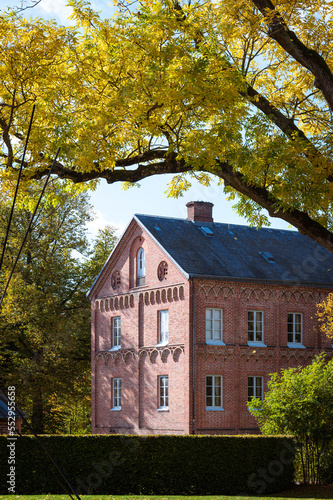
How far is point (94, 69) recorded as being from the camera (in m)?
11.6

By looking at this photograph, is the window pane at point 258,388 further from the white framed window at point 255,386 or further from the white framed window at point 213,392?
the white framed window at point 213,392

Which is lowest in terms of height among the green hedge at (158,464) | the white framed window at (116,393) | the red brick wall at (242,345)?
the green hedge at (158,464)

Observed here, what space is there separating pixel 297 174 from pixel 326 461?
45.2 ft

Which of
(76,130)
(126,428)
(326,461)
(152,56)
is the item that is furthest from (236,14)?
(126,428)

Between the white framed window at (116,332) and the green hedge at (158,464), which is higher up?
the white framed window at (116,332)

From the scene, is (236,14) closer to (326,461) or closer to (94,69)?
(94,69)

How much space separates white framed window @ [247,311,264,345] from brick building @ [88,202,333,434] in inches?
1.9

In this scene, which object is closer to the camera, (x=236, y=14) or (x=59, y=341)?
(x=236, y=14)

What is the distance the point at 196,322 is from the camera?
3147 centimetres

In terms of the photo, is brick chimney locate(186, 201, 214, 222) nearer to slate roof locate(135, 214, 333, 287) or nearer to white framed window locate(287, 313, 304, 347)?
slate roof locate(135, 214, 333, 287)

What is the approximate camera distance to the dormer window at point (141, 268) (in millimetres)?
35062

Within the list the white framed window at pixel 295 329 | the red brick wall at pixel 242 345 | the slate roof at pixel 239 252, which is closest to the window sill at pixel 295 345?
the white framed window at pixel 295 329

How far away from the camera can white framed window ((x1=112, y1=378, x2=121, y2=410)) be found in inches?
1401

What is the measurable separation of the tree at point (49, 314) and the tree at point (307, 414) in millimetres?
15899
